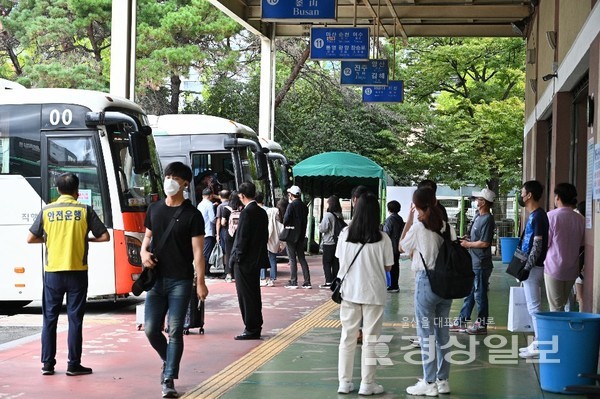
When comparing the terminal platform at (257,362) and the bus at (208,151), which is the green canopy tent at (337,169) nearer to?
the bus at (208,151)

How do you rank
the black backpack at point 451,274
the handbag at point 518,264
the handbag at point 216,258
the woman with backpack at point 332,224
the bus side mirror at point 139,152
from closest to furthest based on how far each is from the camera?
the black backpack at point 451,274 < the handbag at point 518,264 < the bus side mirror at point 139,152 < the woman with backpack at point 332,224 < the handbag at point 216,258

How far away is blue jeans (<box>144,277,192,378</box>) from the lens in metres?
7.93

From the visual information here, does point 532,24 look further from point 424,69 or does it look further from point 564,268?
point 564,268

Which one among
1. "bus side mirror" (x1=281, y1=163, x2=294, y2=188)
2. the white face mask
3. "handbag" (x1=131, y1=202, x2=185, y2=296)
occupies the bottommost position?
"handbag" (x1=131, y1=202, x2=185, y2=296)

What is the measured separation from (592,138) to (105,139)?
6.67m

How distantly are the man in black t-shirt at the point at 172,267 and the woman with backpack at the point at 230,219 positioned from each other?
8.78 metres

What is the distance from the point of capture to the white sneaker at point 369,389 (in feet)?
26.4

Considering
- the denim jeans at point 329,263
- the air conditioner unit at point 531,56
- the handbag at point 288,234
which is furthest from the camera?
the air conditioner unit at point 531,56

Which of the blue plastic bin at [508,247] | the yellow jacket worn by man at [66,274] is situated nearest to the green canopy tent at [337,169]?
the blue plastic bin at [508,247]

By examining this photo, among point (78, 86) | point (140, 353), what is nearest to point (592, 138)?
point (140, 353)

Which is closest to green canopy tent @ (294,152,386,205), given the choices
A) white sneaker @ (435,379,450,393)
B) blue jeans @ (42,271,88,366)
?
blue jeans @ (42,271,88,366)

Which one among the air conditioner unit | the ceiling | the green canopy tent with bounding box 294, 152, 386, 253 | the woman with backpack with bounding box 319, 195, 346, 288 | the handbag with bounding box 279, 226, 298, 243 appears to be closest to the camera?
the woman with backpack with bounding box 319, 195, 346, 288

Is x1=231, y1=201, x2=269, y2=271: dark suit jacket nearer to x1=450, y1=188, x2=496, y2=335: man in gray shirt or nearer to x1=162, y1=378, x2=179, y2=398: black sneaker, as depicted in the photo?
x1=450, y1=188, x2=496, y2=335: man in gray shirt

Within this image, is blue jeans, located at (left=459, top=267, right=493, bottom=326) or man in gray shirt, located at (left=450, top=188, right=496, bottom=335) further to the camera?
blue jeans, located at (left=459, top=267, right=493, bottom=326)
